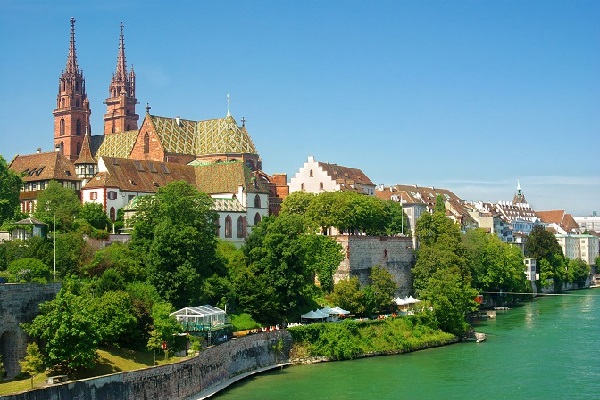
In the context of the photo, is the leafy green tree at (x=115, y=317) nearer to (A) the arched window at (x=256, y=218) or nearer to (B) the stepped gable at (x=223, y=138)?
(A) the arched window at (x=256, y=218)

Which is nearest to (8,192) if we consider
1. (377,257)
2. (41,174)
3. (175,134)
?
(41,174)

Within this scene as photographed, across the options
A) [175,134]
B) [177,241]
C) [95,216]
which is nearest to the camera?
[177,241]

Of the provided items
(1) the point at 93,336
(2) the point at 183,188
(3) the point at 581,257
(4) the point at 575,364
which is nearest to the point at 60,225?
(2) the point at 183,188

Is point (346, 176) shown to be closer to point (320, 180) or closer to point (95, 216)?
point (320, 180)

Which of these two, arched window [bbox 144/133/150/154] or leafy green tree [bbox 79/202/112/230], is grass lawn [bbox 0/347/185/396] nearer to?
leafy green tree [bbox 79/202/112/230]

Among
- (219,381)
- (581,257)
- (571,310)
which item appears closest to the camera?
(219,381)

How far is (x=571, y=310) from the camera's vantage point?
299ft

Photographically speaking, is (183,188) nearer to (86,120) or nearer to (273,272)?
(273,272)

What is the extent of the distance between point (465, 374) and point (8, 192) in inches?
1575

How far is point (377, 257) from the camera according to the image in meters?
81.8

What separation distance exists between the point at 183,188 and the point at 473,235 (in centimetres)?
4244

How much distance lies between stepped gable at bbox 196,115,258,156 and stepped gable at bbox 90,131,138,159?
791 centimetres

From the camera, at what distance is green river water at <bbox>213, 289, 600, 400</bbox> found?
48669 mm

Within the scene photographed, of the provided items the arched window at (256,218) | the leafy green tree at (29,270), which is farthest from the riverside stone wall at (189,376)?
the arched window at (256,218)
